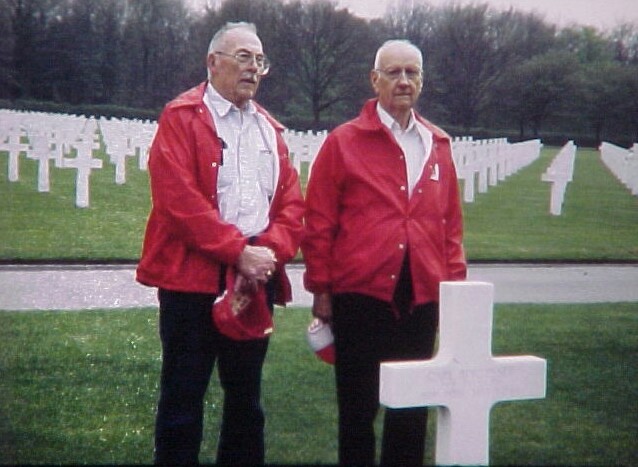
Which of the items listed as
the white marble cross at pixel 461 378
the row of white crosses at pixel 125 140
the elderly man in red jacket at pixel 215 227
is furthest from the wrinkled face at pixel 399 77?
the row of white crosses at pixel 125 140

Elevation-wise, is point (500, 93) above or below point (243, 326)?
above

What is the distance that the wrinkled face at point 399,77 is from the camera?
3.59 m

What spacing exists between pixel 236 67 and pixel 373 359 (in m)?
1.04

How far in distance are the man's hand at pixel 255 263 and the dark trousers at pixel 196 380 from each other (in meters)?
0.19

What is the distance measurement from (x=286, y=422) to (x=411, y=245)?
70.3 inches

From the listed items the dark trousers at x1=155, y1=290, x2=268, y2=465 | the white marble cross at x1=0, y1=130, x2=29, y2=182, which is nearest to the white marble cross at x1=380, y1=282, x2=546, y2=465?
the dark trousers at x1=155, y1=290, x2=268, y2=465

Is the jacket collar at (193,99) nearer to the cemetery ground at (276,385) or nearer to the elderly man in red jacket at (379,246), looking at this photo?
the elderly man in red jacket at (379,246)

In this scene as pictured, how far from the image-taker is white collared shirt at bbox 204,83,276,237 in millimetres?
3547

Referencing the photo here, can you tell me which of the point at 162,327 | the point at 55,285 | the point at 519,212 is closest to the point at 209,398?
the point at 162,327

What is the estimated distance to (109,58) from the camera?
11.1m

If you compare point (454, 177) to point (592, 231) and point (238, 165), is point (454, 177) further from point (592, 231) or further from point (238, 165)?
point (592, 231)

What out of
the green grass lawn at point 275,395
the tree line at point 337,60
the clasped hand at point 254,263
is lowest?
the green grass lawn at point 275,395

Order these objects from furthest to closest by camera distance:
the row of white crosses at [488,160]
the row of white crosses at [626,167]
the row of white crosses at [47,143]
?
the row of white crosses at [488,160] < the row of white crosses at [47,143] < the row of white crosses at [626,167]

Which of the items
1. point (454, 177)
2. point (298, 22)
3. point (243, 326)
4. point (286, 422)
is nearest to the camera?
point (243, 326)
